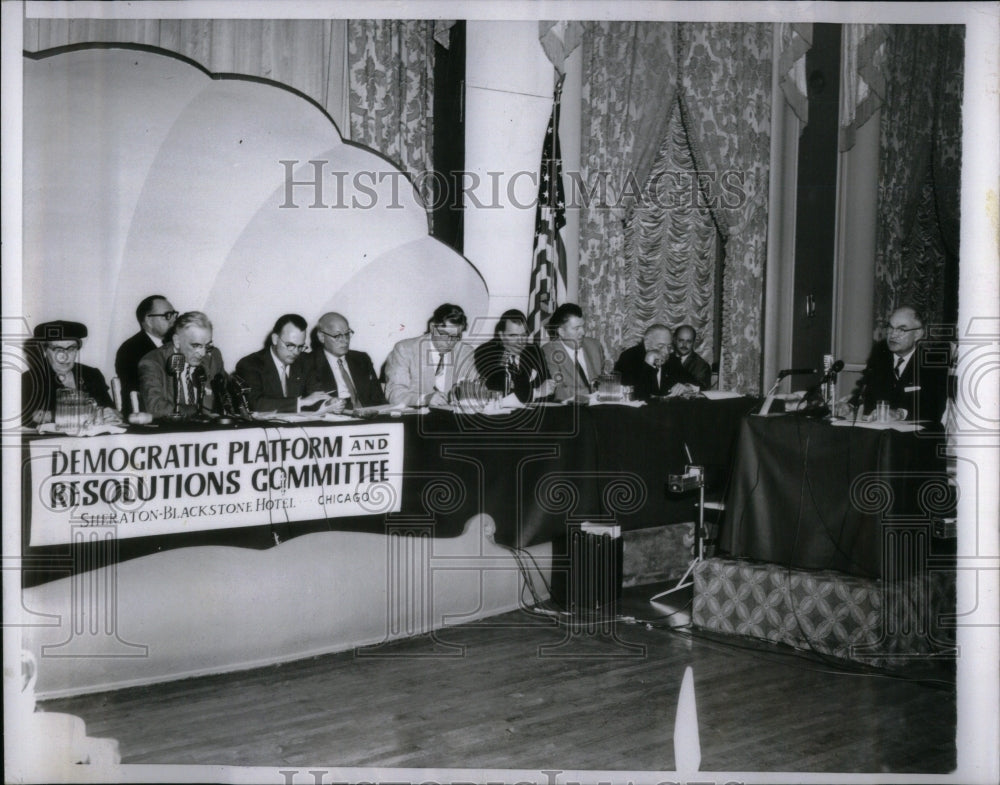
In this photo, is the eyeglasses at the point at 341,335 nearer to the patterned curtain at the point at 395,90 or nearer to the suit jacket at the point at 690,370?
the patterned curtain at the point at 395,90

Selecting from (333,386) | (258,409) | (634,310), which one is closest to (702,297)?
(634,310)

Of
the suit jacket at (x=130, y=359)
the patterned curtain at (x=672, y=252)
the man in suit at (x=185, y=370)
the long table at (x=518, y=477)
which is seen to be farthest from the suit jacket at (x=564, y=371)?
the suit jacket at (x=130, y=359)

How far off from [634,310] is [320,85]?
2.59 meters

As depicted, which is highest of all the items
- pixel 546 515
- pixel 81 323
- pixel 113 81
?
pixel 113 81

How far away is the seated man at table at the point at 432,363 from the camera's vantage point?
4.80 meters

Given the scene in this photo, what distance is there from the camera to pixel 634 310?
677cm

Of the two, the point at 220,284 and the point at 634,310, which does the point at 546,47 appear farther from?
the point at 634,310

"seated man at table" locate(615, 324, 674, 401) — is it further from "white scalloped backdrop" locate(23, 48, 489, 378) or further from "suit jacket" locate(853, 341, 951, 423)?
"white scalloped backdrop" locate(23, 48, 489, 378)

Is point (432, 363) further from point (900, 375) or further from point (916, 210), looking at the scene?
point (916, 210)

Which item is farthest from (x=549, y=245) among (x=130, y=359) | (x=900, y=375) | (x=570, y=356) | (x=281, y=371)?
(x=130, y=359)

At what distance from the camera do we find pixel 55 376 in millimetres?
3826

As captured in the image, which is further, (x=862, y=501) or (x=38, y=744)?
(x=862, y=501)

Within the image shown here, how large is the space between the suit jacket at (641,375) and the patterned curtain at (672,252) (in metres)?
0.29
